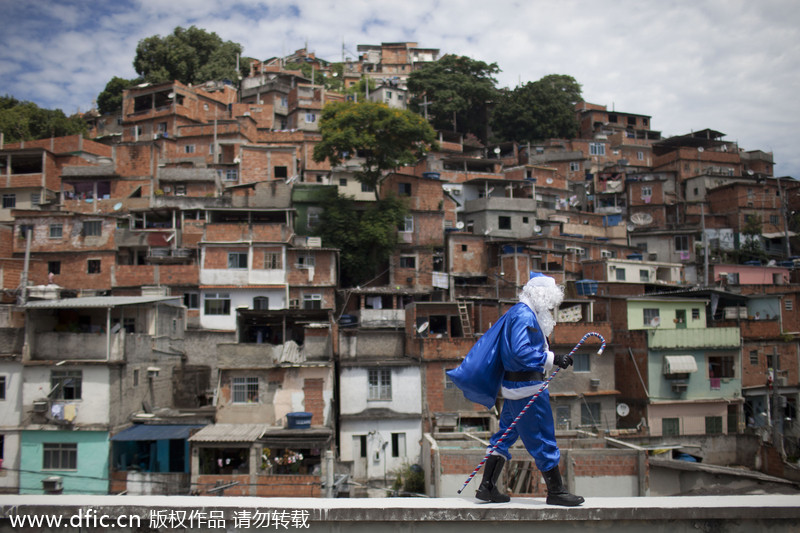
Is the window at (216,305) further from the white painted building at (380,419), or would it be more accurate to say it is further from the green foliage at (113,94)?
the green foliage at (113,94)

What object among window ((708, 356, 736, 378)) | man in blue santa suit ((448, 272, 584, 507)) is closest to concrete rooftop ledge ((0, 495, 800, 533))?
man in blue santa suit ((448, 272, 584, 507))

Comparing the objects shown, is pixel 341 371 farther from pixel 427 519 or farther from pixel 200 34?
pixel 200 34

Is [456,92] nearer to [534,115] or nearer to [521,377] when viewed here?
[534,115]

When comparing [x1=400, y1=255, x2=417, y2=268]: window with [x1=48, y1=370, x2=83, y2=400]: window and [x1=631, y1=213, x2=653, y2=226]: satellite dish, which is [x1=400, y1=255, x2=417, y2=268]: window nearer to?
[x1=48, y1=370, x2=83, y2=400]: window

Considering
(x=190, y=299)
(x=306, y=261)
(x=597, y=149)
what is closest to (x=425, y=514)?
(x=306, y=261)

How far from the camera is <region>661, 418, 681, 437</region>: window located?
27.1 metres

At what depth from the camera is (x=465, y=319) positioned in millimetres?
29438

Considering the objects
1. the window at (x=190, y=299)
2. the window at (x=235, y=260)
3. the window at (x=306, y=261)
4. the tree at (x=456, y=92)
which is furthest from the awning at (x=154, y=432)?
the tree at (x=456, y=92)

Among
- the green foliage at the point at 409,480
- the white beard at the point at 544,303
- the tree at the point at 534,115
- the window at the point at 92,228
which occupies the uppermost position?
the tree at the point at 534,115

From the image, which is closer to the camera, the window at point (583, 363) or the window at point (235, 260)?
the window at point (583, 363)

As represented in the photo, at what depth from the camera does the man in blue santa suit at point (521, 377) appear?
19.5 feet

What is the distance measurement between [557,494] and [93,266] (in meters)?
34.1

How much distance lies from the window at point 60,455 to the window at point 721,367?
26.8m

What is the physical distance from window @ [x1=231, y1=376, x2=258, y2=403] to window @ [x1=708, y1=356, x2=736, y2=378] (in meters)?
20.6
